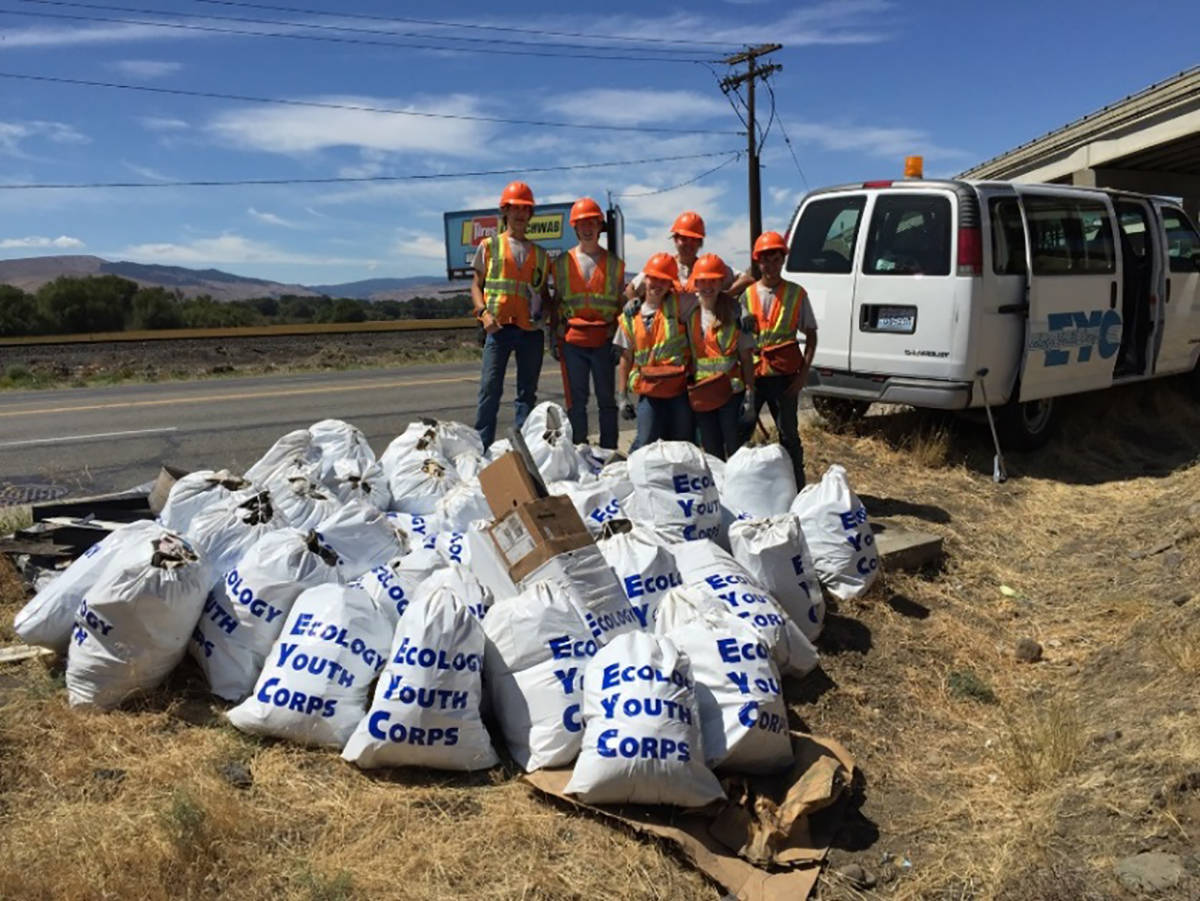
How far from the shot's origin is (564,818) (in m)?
3.01

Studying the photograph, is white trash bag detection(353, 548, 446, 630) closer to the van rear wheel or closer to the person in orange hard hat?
the person in orange hard hat

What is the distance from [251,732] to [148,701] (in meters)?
0.52

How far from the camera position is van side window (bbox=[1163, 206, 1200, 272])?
8.64 m

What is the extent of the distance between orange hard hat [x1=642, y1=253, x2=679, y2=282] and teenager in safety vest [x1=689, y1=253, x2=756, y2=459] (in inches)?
6.1

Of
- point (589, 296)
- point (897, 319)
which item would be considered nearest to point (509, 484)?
point (589, 296)

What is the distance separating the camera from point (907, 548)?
535 centimetres

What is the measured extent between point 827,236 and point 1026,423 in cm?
215

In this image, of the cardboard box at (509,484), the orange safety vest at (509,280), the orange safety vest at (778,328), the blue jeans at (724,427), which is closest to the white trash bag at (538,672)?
the cardboard box at (509,484)

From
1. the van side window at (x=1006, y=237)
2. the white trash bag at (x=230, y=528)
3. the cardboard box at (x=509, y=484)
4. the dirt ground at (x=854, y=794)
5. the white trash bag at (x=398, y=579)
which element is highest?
the van side window at (x=1006, y=237)

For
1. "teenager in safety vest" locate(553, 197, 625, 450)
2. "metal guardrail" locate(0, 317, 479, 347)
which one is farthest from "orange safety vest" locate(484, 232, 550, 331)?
"metal guardrail" locate(0, 317, 479, 347)

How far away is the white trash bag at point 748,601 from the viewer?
12.5 feet

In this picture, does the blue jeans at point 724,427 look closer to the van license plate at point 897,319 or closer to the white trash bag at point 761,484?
the white trash bag at point 761,484

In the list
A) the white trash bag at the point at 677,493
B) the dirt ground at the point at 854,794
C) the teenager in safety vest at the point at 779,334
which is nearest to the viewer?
the dirt ground at the point at 854,794

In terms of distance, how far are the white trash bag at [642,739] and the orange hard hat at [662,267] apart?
283 centimetres
